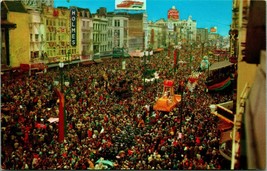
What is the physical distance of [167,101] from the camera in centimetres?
1664

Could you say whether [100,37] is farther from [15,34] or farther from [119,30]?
[15,34]

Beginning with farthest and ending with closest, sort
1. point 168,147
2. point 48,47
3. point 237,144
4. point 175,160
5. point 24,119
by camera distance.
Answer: point 48,47 < point 24,119 < point 168,147 < point 175,160 < point 237,144

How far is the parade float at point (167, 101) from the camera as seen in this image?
638 inches

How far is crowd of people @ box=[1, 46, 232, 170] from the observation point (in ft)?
34.9

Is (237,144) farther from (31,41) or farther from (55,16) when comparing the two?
(55,16)

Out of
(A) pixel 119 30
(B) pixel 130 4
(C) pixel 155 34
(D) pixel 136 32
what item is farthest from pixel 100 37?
(B) pixel 130 4

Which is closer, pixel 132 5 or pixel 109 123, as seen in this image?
pixel 109 123

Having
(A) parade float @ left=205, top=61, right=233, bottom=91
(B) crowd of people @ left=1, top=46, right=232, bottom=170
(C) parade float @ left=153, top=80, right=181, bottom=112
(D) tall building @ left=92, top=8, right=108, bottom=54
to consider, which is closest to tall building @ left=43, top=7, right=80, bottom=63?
(D) tall building @ left=92, top=8, right=108, bottom=54

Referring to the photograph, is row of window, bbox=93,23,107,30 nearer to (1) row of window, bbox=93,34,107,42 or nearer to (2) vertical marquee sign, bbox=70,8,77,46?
(1) row of window, bbox=93,34,107,42

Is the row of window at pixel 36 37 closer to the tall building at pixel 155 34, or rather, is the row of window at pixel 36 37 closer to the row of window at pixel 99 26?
the row of window at pixel 99 26

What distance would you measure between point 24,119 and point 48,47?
15.5 m

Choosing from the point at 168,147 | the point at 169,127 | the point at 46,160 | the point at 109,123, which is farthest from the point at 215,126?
the point at 46,160

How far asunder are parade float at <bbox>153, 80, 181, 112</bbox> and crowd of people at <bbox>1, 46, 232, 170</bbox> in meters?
0.26

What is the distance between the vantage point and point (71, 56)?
2961 centimetres
